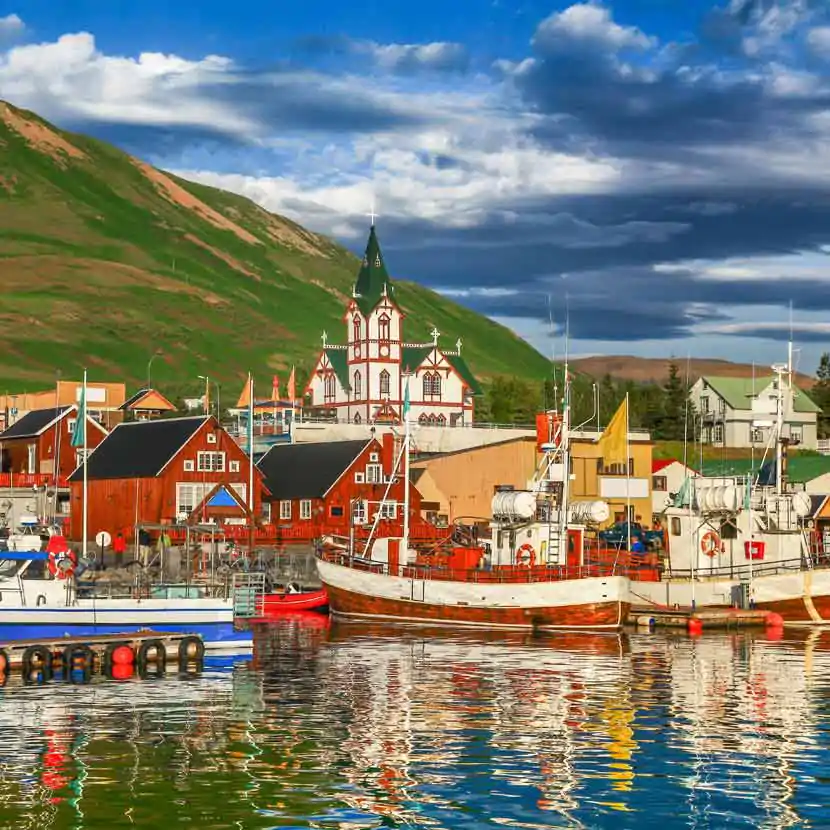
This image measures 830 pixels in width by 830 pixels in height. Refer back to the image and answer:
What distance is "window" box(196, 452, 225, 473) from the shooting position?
103 m

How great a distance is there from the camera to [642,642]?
64750 millimetres

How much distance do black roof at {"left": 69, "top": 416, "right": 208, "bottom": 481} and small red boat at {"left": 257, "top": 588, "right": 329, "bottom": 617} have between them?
776 inches

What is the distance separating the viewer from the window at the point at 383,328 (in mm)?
177375

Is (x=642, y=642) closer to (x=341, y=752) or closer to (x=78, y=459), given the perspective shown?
(x=341, y=752)

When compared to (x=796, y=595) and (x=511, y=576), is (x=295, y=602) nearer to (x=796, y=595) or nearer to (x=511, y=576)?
(x=511, y=576)

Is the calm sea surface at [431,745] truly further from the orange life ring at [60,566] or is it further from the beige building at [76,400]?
the beige building at [76,400]

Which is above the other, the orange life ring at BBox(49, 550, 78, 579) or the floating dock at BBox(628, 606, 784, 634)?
the orange life ring at BBox(49, 550, 78, 579)

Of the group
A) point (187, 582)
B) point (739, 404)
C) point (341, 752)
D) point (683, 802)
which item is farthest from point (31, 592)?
point (739, 404)

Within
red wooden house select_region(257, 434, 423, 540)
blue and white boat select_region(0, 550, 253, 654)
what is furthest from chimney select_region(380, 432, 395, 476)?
blue and white boat select_region(0, 550, 253, 654)

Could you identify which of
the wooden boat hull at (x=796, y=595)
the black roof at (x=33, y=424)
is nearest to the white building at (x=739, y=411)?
the black roof at (x=33, y=424)

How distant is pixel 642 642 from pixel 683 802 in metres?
33.6

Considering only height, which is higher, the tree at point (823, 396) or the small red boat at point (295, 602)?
the tree at point (823, 396)

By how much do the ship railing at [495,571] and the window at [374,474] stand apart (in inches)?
1060

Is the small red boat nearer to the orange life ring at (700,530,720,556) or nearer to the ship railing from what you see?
the ship railing
